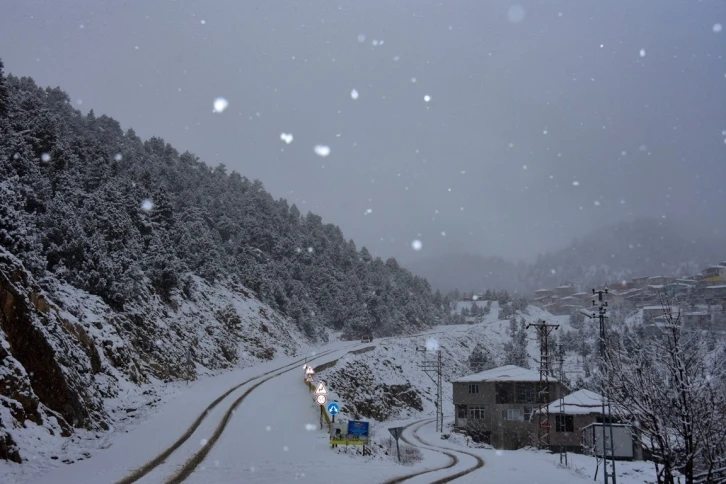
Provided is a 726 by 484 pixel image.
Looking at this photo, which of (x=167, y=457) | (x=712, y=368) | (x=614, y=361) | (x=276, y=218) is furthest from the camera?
(x=276, y=218)

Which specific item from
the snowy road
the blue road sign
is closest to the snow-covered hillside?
the snowy road

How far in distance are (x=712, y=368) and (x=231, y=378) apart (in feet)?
115

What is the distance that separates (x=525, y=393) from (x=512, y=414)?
2793mm

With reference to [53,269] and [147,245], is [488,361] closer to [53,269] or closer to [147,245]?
[147,245]

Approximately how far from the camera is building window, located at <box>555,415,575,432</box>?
4862 cm

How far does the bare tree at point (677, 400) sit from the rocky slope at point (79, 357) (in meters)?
19.1

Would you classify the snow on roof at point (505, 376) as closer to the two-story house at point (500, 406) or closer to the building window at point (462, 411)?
the two-story house at point (500, 406)

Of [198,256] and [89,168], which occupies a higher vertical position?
[89,168]

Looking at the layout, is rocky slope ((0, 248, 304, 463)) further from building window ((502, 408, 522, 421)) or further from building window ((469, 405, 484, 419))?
building window ((502, 408, 522, 421))

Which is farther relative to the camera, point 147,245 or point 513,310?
point 513,310

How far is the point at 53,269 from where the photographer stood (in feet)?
A: 103

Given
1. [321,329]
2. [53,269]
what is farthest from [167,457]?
[321,329]

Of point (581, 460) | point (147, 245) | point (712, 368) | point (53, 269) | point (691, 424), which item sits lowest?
point (581, 460)

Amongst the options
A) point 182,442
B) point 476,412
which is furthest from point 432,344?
point 182,442
